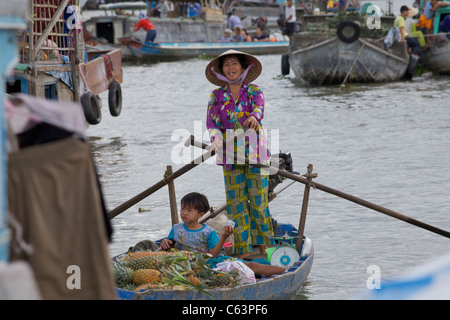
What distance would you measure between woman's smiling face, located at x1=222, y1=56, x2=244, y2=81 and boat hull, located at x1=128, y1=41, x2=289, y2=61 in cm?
2144

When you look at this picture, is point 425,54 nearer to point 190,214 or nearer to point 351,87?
point 351,87

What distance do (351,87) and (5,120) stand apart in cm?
1628

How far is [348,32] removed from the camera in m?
17.2

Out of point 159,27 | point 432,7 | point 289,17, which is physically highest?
point 432,7

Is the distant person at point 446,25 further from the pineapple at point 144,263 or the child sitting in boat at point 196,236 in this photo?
the pineapple at point 144,263

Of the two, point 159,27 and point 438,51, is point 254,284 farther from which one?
point 159,27

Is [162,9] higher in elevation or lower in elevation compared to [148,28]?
higher

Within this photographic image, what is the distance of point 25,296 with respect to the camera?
2113 millimetres

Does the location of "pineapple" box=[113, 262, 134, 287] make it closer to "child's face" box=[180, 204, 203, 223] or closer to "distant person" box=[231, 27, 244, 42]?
"child's face" box=[180, 204, 203, 223]

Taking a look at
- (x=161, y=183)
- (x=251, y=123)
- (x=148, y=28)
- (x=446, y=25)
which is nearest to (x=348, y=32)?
(x=446, y=25)

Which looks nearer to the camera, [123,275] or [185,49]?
[123,275]

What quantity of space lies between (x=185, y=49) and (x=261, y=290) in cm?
2277

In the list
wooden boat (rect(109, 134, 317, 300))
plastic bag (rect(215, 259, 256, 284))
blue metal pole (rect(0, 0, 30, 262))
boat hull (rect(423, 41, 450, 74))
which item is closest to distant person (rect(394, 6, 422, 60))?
boat hull (rect(423, 41, 450, 74))
